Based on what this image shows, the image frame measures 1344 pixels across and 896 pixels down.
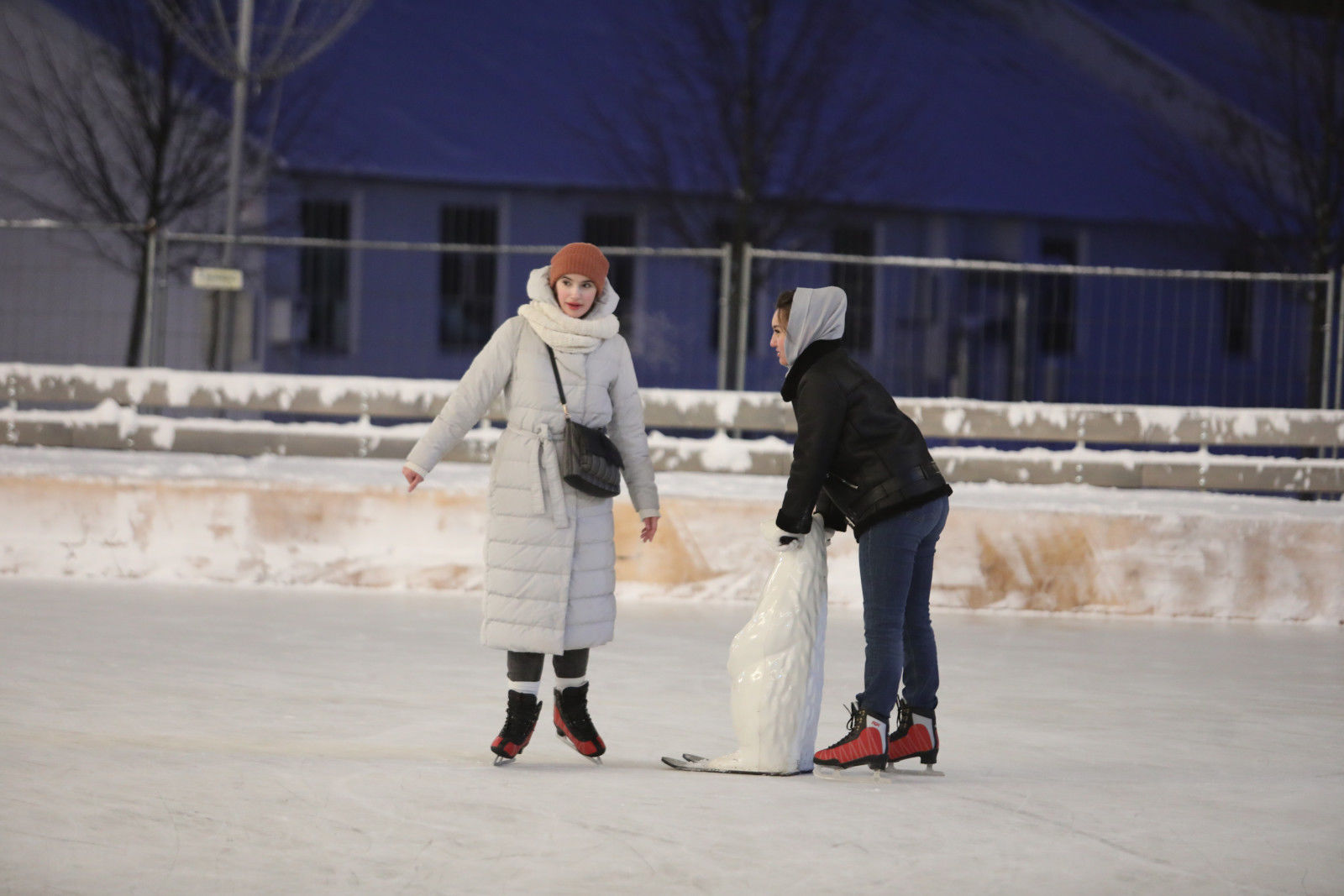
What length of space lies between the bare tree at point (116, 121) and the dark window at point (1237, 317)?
10808 mm

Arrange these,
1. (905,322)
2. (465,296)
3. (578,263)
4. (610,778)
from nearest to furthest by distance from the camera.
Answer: (610,778) < (578,263) < (905,322) < (465,296)

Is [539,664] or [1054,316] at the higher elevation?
[1054,316]

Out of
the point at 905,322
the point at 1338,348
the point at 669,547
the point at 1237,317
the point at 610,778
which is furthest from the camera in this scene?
the point at 905,322

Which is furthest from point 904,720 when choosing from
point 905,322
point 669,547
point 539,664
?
point 905,322

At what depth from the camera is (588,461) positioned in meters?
5.25

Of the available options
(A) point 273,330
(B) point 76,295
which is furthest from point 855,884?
(A) point 273,330

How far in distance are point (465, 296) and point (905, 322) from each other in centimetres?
756

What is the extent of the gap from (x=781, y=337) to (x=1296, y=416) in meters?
6.38

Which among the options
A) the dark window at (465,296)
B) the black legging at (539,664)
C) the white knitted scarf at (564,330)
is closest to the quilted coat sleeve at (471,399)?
the white knitted scarf at (564,330)

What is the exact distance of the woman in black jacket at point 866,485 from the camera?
520 cm

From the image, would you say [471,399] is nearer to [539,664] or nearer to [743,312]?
[539,664]

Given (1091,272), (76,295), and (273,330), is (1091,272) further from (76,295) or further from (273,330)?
(273,330)

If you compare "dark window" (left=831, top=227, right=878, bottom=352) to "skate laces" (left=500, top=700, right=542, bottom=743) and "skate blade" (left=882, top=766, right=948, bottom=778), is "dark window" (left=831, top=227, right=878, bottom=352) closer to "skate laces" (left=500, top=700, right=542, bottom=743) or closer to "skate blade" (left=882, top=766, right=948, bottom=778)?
"skate blade" (left=882, top=766, right=948, bottom=778)

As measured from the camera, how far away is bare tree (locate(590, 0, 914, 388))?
1861 cm
